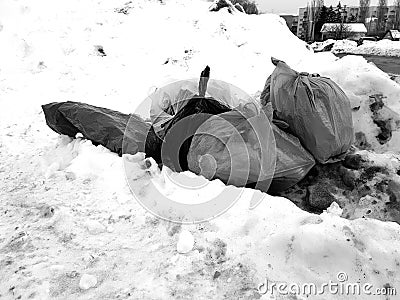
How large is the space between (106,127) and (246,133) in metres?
0.96

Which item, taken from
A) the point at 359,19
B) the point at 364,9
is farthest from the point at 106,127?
the point at 364,9

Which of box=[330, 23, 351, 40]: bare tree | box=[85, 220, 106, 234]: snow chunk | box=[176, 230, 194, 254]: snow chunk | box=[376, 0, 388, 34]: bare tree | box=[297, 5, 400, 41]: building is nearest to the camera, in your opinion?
box=[176, 230, 194, 254]: snow chunk

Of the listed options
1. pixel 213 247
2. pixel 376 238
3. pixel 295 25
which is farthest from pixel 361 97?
pixel 295 25

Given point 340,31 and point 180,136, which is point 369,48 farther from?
point 180,136

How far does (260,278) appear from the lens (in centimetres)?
146

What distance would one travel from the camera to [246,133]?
7.28ft

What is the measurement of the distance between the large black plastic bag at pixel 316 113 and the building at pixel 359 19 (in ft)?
114

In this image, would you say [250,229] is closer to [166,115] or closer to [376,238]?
[376,238]

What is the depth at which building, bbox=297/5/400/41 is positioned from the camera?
124 feet

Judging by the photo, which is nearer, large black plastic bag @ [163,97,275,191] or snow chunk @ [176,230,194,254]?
snow chunk @ [176,230,194,254]

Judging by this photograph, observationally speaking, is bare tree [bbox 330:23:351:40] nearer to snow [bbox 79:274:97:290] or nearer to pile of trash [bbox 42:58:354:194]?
pile of trash [bbox 42:58:354:194]

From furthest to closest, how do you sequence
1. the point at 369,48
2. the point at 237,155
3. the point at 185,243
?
the point at 369,48 → the point at 237,155 → the point at 185,243

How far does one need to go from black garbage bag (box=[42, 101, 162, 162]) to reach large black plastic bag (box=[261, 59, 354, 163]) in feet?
2.81

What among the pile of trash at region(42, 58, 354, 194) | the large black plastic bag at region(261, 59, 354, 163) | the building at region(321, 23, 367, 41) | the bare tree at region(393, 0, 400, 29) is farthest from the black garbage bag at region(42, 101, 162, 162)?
the bare tree at region(393, 0, 400, 29)
